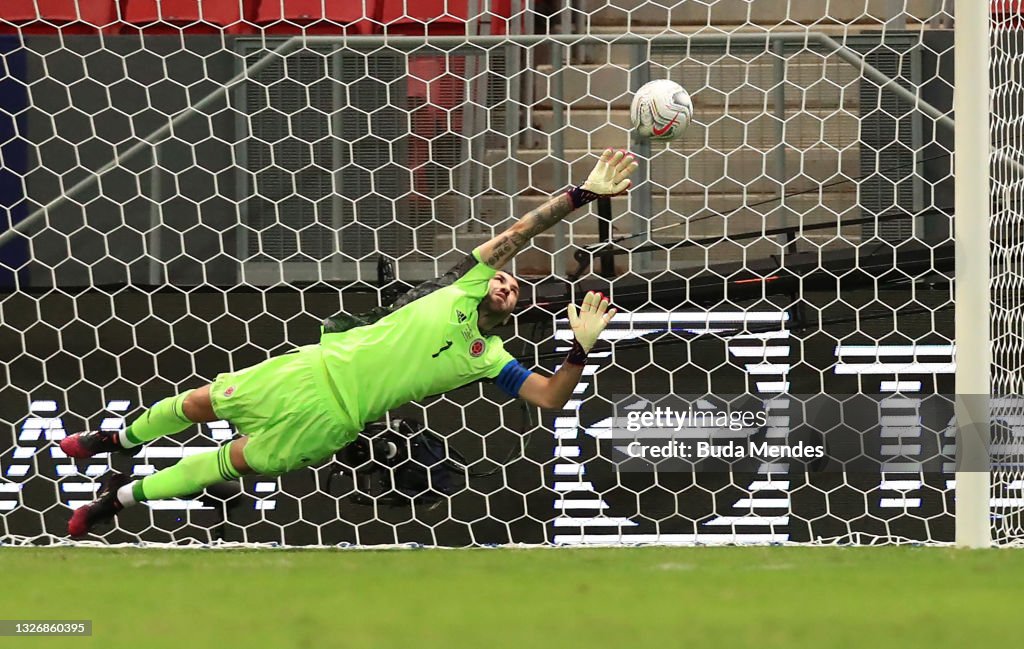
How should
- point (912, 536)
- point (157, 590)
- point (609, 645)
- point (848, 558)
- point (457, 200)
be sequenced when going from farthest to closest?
1. point (457, 200)
2. point (912, 536)
3. point (848, 558)
4. point (157, 590)
5. point (609, 645)

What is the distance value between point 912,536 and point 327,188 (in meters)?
2.58

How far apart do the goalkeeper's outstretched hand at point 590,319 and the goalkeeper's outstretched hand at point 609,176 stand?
1.20ft

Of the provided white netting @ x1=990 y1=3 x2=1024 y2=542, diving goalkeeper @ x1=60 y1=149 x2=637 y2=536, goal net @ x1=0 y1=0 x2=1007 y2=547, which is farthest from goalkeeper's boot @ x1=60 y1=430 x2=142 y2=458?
white netting @ x1=990 y1=3 x2=1024 y2=542

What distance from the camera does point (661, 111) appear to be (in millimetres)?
4402

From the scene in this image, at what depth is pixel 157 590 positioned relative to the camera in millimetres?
3469

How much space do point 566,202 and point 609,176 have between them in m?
0.16

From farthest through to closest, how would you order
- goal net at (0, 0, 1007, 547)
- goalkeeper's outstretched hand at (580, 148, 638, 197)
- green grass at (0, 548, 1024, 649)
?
goal net at (0, 0, 1007, 547) < goalkeeper's outstretched hand at (580, 148, 638, 197) < green grass at (0, 548, 1024, 649)

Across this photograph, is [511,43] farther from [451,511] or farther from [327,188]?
[451,511]

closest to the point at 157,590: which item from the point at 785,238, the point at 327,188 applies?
the point at 327,188

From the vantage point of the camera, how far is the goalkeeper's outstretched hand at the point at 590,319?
163 inches

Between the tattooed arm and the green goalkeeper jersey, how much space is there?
10 centimetres

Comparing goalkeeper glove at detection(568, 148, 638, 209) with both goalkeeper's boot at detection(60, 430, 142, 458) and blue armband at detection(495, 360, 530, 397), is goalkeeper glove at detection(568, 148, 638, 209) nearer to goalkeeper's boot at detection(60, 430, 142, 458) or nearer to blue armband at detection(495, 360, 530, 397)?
blue armband at detection(495, 360, 530, 397)

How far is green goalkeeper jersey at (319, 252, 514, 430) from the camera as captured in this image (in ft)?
14.3

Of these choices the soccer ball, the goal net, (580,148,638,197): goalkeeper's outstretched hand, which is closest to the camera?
(580,148,638,197): goalkeeper's outstretched hand
